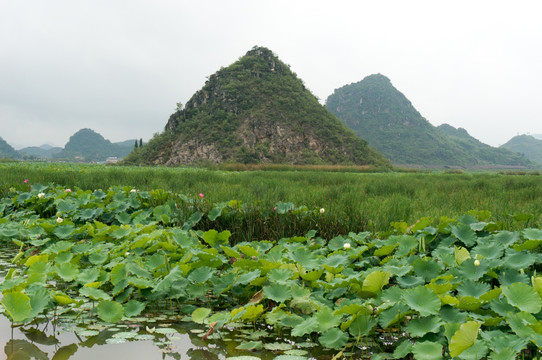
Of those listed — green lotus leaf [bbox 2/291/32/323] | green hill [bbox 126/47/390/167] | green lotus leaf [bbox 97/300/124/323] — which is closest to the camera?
green lotus leaf [bbox 2/291/32/323]

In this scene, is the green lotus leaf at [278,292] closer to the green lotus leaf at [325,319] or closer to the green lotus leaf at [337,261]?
the green lotus leaf at [325,319]

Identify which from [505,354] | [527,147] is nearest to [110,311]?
[505,354]

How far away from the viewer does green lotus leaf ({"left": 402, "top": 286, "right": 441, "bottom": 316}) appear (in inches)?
69.8

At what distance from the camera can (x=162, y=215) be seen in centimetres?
454

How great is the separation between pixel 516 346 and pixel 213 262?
76.3 inches

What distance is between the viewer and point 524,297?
5.89ft

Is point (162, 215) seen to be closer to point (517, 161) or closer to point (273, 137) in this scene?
point (273, 137)

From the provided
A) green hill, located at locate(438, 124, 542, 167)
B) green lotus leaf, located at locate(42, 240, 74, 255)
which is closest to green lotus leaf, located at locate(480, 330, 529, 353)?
green lotus leaf, located at locate(42, 240, 74, 255)

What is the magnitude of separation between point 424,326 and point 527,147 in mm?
229942

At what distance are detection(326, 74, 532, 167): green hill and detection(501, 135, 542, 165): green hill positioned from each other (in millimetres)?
44521

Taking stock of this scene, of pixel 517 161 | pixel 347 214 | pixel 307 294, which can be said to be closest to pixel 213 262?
pixel 307 294

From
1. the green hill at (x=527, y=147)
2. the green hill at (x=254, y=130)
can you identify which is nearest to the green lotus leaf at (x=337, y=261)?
the green hill at (x=254, y=130)

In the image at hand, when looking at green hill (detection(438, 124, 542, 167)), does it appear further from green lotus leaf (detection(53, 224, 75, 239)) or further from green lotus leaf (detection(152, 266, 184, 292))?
green lotus leaf (detection(152, 266, 184, 292))

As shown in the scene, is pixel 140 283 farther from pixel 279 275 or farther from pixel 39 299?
pixel 279 275
